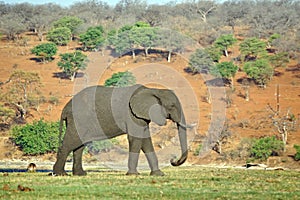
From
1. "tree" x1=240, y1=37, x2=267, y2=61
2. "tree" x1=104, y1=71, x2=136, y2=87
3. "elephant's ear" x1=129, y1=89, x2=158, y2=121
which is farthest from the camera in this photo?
"tree" x1=240, y1=37, x2=267, y2=61

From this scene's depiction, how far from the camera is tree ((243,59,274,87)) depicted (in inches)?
3093

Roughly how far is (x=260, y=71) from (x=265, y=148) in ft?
104

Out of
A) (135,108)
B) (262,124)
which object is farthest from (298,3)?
(135,108)

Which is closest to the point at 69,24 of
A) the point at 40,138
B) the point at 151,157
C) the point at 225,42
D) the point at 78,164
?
the point at 225,42

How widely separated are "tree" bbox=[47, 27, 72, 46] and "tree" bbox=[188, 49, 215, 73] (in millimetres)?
23369

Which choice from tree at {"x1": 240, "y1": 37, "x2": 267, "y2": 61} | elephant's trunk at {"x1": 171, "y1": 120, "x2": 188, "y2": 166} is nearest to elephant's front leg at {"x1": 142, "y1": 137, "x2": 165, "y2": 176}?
elephant's trunk at {"x1": 171, "y1": 120, "x2": 188, "y2": 166}

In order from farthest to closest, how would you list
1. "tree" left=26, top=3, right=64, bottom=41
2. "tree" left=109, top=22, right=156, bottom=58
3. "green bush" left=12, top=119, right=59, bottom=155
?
"tree" left=26, top=3, right=64, bottom=41, "tree" left=109, top=22, right=156, bottom=58, "green bush" left=12, top=119, right=59, bottom=155

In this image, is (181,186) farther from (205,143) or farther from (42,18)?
(42,18)

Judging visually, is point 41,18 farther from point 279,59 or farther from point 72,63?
point 279,59

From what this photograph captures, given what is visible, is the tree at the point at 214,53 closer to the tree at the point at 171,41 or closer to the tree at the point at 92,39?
the tree at the point at 171,41

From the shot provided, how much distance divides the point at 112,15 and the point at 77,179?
118m

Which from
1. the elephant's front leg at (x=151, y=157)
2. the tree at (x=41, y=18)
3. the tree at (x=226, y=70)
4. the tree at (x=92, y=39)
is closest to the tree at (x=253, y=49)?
the tree at (x=226, y=70)

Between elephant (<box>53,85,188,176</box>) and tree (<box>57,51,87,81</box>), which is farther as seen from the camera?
tree (<box>57,51,87,81</box>)

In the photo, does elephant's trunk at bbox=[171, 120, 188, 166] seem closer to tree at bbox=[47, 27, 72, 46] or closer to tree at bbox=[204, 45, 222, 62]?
tree at bbox=[204, 45, 222, 62]
